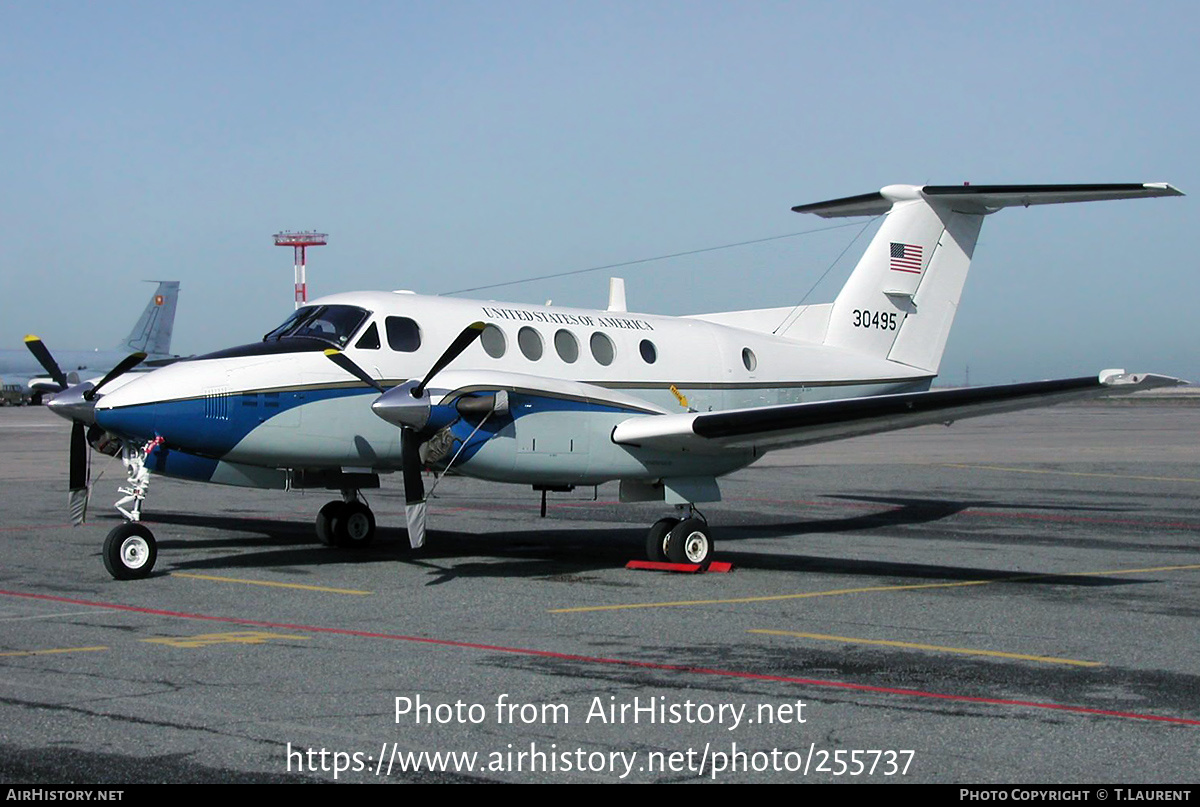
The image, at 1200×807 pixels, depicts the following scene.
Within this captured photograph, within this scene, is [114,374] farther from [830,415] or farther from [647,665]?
[830,415]

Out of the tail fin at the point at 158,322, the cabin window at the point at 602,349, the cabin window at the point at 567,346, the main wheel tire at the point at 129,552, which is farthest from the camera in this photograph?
the tail fin at the point at 158,322

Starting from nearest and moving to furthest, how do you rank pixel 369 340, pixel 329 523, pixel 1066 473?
pixel 369 340, pixel 329 523, pixel 1066 473

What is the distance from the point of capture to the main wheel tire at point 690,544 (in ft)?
46.2

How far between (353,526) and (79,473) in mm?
3454

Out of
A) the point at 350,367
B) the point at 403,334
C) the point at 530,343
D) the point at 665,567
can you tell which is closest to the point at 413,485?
the point at 350,367

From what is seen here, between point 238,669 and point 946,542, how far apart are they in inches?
439

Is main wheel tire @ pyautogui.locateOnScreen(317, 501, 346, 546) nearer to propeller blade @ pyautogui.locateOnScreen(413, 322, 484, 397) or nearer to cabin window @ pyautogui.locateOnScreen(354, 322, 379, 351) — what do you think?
cabin window @ pyautogui.locateOnScreen(354, 322, 379, 351)

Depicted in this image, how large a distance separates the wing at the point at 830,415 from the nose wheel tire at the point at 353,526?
161 inches

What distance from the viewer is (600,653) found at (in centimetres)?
916

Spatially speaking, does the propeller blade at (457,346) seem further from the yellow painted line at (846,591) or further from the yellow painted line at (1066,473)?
the yellow painted line at (1066,473)

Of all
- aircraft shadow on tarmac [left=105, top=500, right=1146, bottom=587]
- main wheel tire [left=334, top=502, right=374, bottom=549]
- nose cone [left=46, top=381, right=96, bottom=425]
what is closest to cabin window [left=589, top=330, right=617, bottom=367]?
aircraft shadow on tarmac [left=105, top=500, right=1146, bottom=587]

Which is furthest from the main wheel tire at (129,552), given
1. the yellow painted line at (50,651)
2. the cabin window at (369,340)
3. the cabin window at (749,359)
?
the cabin window at (749,359)

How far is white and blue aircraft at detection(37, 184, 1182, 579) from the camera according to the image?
12.8 metres
